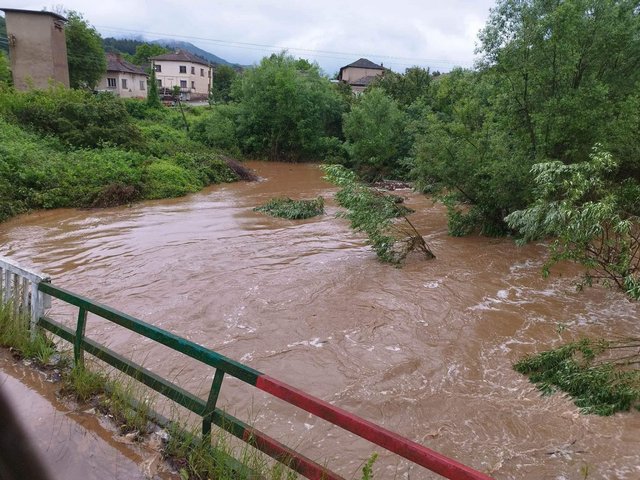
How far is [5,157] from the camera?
16.3 metres

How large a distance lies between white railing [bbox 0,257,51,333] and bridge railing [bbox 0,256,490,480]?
0.29 meters

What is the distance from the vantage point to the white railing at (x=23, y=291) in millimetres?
4422

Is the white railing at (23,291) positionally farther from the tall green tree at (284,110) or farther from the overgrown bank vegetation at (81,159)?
the tall green tree at (284,110)

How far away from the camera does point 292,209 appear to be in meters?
17.3

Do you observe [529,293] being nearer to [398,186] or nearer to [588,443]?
[588,443]

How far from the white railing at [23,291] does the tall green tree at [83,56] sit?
44.6 metres

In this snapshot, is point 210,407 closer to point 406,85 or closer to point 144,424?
point 144,424

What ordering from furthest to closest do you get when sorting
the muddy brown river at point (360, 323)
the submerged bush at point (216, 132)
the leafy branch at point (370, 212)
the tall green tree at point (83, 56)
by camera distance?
the tall green tree at point (83, 56)
the submerged bush at point (216, 132)
the leafy branch at point (370, 212)
the muddy brown river at point (360, 323)

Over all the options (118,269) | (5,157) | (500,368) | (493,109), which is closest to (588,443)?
(500,368)

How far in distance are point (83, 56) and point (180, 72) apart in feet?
80.5

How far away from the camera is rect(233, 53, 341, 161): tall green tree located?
33.7 metres

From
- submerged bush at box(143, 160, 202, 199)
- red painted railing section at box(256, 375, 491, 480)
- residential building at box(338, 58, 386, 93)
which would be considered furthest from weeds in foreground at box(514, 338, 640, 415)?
residential building at box(338, 58, 386, 93)

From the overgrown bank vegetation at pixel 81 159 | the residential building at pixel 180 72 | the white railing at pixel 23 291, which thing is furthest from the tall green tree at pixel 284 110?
the residential building at pixel 180 72

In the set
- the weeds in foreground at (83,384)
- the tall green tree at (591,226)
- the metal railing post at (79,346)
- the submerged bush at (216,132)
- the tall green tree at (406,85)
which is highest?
the tall green tree at (406,85)
